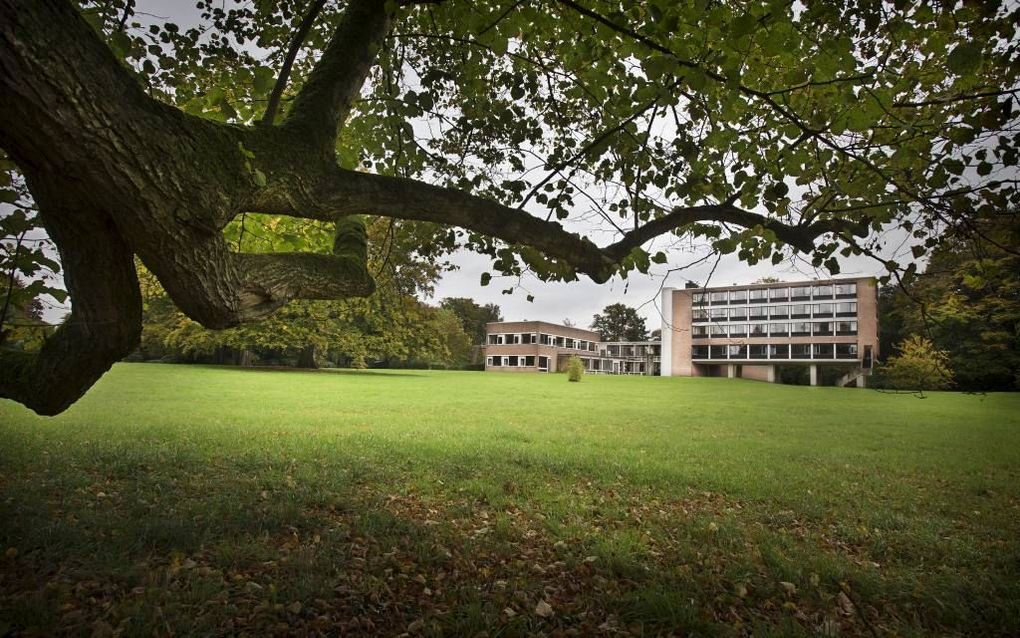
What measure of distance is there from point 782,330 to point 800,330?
1687 millimetres

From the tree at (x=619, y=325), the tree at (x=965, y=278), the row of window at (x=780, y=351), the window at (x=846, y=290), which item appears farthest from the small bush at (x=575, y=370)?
the tree at (x=619, y=325)

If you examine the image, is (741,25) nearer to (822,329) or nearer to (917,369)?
(917,369)

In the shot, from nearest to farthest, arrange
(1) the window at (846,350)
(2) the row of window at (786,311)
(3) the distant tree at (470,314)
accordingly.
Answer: (1) the window at (846,350)
(2) the row of window at (786,311)
(3) the distant tree at (470,314)

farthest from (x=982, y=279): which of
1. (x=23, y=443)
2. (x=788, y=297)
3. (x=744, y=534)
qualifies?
(x=788, y=297)

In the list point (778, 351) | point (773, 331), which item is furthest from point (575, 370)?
point (778, 351)

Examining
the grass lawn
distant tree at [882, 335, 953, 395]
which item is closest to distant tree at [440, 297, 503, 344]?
distant tree at [882, 335, 953, 395]

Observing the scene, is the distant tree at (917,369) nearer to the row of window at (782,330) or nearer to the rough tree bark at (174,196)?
the row of window at (782,330)

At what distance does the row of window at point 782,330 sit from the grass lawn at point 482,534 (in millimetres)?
41167

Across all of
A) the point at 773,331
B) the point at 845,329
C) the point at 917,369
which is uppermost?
the point at 845,329

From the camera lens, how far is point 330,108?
416 cm

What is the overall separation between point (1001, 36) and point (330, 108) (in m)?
5.03

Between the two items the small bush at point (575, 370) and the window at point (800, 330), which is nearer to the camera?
the small bush at point (575, 370)

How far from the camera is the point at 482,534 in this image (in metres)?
5.18

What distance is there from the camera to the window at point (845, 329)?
48438 mm
